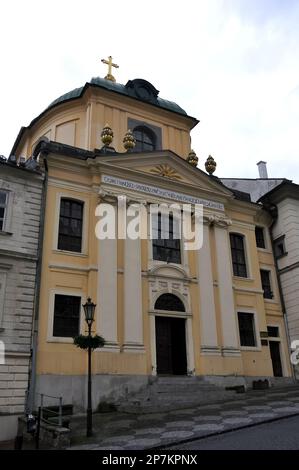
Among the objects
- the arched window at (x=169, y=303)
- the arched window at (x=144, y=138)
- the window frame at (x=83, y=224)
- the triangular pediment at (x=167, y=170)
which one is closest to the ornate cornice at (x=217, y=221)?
the triangular pediment at (x=167, y=170)

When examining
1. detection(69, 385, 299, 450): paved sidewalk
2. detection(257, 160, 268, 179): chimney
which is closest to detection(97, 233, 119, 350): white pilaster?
detection(69, 385, 299, 450): paved sidewalk

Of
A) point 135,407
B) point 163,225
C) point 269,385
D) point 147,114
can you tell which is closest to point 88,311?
point 135,407

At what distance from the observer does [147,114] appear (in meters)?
24.8

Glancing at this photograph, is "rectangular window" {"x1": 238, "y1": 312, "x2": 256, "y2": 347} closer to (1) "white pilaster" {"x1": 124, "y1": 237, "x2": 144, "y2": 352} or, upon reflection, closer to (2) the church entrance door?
(2) the church entrance door

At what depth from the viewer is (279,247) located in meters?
24.2

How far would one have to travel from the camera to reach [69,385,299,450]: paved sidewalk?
988 cm

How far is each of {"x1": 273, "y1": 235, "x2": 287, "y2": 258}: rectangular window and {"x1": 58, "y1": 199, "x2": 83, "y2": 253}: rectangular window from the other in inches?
442

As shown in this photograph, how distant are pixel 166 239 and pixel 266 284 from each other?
21.9 feet

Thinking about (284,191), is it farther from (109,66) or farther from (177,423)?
(177,423)

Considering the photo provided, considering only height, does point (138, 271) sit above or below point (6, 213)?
below

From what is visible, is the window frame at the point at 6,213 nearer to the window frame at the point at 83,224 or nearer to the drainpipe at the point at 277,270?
the window frame at the point at 83,224

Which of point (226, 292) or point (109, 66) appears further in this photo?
point (109, 66)

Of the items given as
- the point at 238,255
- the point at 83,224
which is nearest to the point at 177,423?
the point at 83,224

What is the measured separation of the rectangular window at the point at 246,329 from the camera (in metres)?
20.8
